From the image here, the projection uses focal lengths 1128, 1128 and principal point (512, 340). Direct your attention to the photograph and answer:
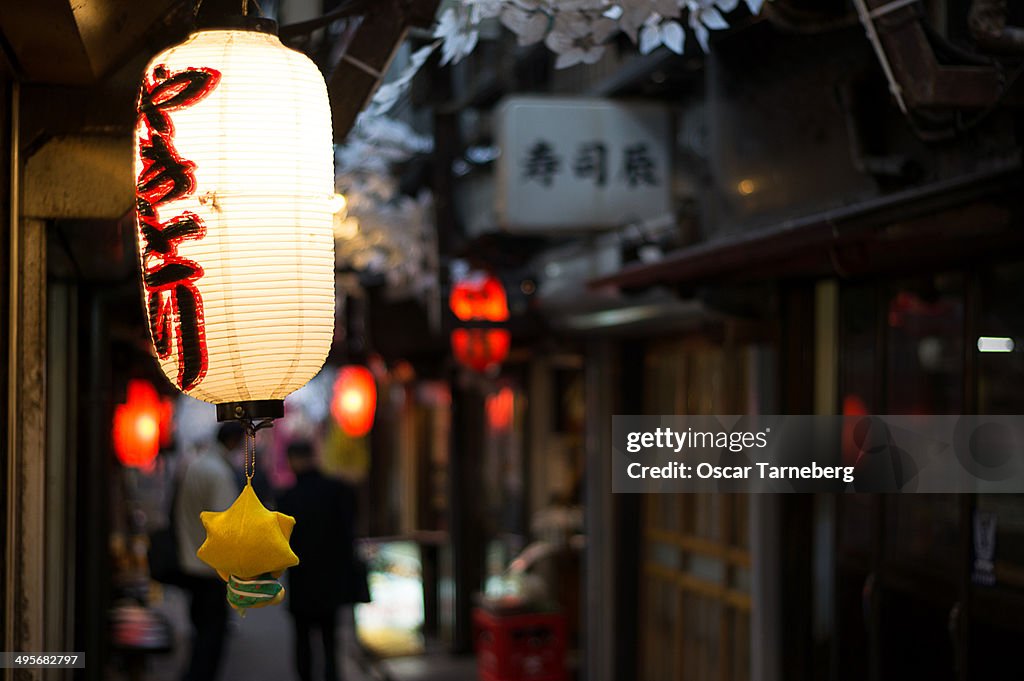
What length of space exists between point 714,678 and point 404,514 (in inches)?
540

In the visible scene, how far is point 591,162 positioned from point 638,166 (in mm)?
430

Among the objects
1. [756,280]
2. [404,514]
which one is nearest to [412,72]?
[756,280]

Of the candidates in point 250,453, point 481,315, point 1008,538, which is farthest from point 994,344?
point 481,315

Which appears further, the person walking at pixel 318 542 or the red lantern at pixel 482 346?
the red lantern at pixel 482 346

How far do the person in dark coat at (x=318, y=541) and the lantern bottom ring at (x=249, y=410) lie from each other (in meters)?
6.17

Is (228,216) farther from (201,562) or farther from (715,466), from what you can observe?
(201,562)

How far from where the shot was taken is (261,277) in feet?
13.2

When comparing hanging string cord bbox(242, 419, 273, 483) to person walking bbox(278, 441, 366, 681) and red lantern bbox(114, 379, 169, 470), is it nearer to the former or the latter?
person walking bbox(278, 441, 366, 681)

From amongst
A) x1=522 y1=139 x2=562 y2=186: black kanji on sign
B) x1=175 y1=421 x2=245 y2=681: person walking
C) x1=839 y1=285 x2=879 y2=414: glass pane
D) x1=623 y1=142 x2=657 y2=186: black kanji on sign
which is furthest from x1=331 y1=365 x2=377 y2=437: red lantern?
x1=839 y1=285 x2=879 y2=414: glass pane

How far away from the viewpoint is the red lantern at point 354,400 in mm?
16906

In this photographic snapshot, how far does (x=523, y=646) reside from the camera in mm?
11555

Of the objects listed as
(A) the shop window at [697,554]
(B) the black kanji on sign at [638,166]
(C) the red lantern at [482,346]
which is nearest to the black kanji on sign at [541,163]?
(B) the black kanji on sign at [638,166]

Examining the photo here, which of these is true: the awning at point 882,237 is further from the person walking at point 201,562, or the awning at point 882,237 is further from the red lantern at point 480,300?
the person walking at point 201,562

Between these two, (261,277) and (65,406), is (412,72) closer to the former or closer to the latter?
(261,277)
